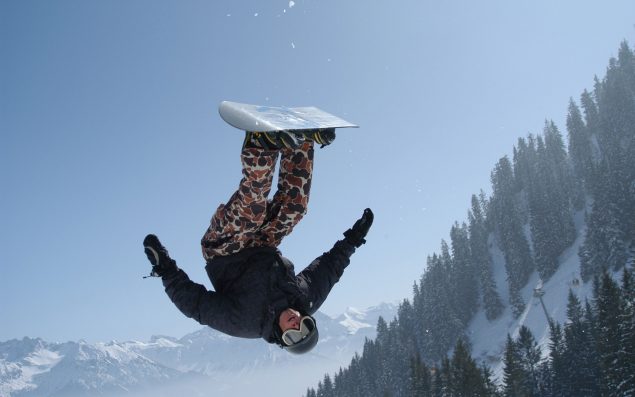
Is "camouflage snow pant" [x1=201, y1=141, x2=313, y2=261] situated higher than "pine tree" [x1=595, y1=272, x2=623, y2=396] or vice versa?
"pine tree" [x1=595, y1=272, x2=623, y2=396]

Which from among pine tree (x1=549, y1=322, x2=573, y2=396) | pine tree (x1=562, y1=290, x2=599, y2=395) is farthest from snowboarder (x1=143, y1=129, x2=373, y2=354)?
pine tree (x1=549, y1=322, x2=573, y2=396)

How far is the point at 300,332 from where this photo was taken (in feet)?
14.3

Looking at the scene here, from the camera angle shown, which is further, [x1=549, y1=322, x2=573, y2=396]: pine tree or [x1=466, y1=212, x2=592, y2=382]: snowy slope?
[x1=466, y1=212, x2=592, y2=382]: snowy slope

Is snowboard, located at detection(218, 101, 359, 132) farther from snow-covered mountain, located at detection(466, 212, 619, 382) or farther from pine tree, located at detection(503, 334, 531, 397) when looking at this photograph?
snow-covered mountain, located at detection(466, 212, 619, 382)

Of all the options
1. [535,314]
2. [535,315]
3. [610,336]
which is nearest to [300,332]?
[610,336]

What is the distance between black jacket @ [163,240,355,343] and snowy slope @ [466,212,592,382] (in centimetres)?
6954

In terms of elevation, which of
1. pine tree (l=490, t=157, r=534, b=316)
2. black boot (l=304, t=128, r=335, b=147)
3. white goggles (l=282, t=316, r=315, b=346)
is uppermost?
pine tree (l=490, t=157, r=534, b=316)

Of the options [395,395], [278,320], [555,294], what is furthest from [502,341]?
[278,320]

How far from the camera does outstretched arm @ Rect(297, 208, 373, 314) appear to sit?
5.21 metres

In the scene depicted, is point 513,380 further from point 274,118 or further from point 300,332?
point 274,118

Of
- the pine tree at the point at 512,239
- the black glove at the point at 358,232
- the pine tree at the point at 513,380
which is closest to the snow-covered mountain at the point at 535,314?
the pine tree at the point at 512,239

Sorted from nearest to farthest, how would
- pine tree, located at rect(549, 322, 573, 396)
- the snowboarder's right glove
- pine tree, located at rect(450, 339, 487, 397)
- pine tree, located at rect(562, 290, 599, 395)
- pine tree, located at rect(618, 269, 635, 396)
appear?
the snowboarder's right glove, pine tree, located at rect(618, 269, 635, 396), pine tree, located at rect(450, 339, 487, 397), pine tree, located at rect(562, 290, 599, 395), pine tree, located at rect(549, 322, 573, 396)

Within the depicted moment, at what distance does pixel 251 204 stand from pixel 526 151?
4496 inches

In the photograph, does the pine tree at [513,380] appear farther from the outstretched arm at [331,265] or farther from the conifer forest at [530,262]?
the outstretched arm at [331,265]
